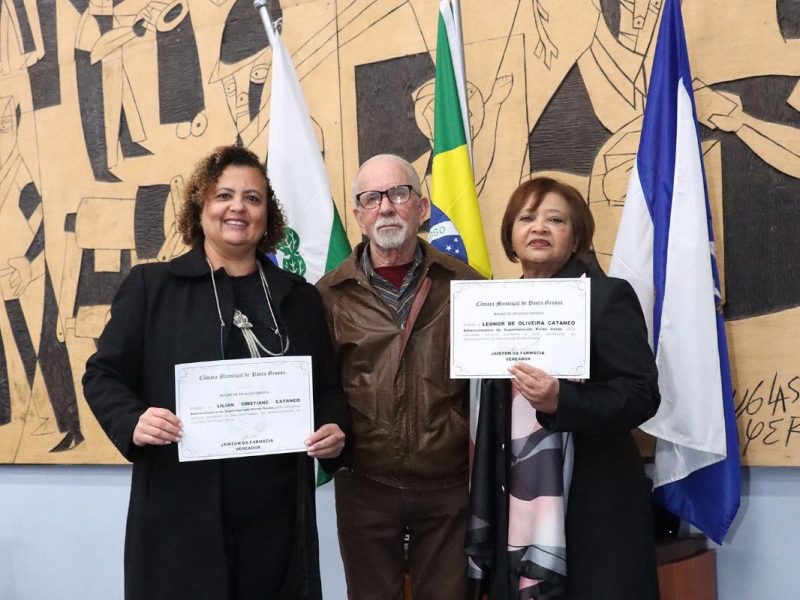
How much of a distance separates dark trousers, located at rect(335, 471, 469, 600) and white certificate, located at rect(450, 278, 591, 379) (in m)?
0.49

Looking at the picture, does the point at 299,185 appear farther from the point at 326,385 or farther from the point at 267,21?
the point at 326,385

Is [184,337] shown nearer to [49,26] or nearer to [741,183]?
[741,183]

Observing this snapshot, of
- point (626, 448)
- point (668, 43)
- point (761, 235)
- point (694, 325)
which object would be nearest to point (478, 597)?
point (626, 448)

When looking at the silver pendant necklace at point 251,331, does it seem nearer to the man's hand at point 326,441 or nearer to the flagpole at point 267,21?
the man's hand at point 326,441

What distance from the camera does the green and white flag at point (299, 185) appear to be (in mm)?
2664

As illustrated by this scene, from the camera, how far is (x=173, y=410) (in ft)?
5.49

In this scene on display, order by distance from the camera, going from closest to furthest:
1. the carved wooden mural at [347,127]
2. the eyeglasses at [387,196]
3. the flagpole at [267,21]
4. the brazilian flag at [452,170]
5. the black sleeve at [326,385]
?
the black sleeve at [326,385], the eyeglasses at [387,196], the carved wooden mural at [347,127], the brazilian flag at [452,170], the flagpole at [267,21]

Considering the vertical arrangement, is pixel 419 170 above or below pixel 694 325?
above

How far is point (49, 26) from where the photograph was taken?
11.4 ft

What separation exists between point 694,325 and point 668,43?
839 millimetres

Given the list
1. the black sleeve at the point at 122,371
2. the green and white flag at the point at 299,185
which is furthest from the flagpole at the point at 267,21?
the black sleeve at the point at 122,371

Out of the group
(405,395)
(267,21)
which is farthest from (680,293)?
(267,21)

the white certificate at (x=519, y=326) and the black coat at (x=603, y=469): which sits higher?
the white certificate at (x=519, y=326)

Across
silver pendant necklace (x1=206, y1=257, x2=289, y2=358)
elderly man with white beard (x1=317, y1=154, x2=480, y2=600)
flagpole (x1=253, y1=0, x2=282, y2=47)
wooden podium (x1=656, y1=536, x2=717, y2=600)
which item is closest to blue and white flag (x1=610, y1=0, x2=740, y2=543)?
wooden podium (x1=656, y1=536, x2=717, y2=600)
